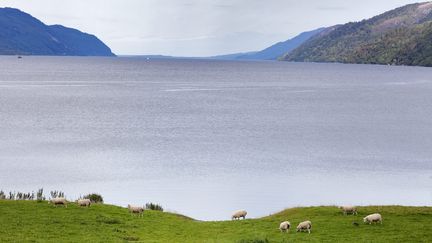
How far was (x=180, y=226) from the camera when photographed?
4138 cm

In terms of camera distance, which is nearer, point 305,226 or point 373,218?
point 305,226

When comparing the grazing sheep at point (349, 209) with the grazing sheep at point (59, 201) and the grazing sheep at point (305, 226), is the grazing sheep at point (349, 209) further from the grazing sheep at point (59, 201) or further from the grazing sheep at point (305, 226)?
the grazing sheep at point (59, 201)

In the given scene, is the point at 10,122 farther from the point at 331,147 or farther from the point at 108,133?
the point at 331,147

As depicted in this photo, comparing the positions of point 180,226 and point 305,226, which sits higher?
point 305,226

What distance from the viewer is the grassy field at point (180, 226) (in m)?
34.5

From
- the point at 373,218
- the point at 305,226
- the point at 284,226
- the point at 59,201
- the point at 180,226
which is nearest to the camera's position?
the point at 305,226

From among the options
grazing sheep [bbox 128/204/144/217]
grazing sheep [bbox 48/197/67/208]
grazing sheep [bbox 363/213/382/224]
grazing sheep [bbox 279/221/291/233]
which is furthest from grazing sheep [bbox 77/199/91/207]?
grazing sheep [bbox 363/213/382/224]

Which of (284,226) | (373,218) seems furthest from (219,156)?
(284,226)

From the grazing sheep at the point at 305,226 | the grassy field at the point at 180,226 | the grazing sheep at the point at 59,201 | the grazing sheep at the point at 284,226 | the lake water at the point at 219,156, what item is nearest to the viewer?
the grassy field at the point at 180,226

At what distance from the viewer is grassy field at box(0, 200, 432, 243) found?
34.5m

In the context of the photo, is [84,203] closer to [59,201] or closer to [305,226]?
[59,201]

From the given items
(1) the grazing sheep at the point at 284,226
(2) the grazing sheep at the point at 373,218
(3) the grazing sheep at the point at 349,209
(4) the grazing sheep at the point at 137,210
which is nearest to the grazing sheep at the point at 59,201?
(4) the grazing sheep at the point at 137,210

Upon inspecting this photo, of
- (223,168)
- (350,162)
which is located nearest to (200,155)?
(223,168)

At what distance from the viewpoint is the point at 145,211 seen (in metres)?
45.6
